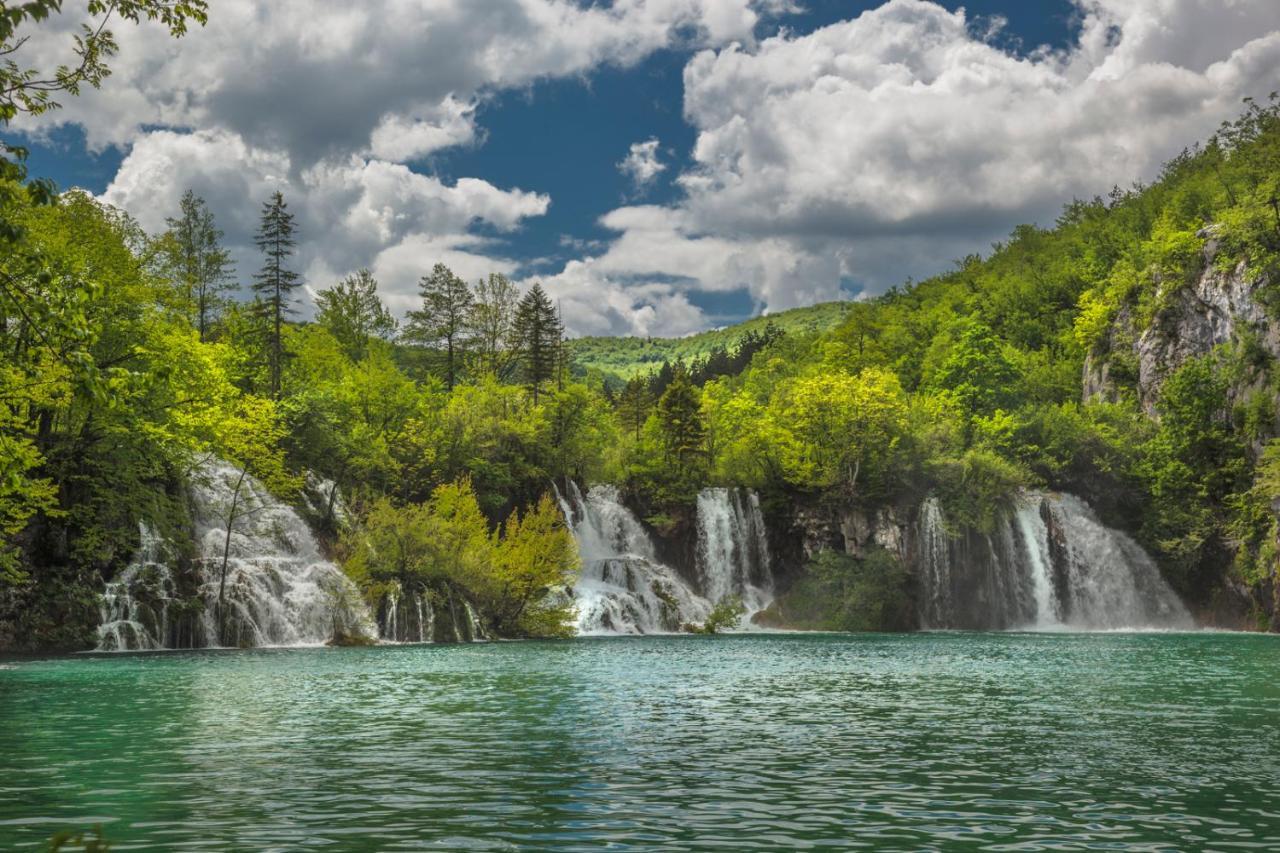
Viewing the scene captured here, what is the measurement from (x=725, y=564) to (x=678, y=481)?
7.08 m

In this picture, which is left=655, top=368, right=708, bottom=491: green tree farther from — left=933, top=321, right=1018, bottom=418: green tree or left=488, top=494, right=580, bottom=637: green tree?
left=933, top=321, right=1018, bottom=418: green tree

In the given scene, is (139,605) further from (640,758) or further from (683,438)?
(683,438)

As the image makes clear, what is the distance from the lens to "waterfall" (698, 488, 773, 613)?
7025 cm

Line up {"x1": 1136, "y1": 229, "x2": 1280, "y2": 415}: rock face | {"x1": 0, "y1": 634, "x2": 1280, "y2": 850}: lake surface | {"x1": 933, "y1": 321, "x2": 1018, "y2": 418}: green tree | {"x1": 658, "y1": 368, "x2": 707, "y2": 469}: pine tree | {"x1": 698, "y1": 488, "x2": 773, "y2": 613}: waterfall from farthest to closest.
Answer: {"x1": 933, "y1": 321, "x2": 1018, "y2": 418}: green tree, {"x1": 658, "y1": 368, "x2": 707, "y2": 469}: pine tree, {"x1": 698, "y1": 488, "x2": 773, "y2": 613}: waterfall, {"x1": 1136, "y1": 229, "x2": 1280, "y2": 415}: rock face, {"x1": 0, "y1": 634, "x2": 1280, "y2": 850}: lake surface

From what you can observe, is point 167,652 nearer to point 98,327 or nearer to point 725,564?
point 98,327

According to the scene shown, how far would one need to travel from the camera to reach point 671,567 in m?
71.0

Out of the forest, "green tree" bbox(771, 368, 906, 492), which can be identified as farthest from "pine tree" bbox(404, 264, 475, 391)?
"green tree" bbox(771, 368, 906, 492)

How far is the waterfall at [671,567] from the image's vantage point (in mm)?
64000

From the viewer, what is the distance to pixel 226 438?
47.4 metres

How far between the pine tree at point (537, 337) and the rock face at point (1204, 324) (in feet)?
154

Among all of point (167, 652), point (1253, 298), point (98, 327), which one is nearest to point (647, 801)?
point (98, 327)

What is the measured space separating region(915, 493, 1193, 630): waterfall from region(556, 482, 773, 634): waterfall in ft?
37.2

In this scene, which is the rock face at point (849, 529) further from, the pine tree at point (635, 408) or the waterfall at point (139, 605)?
the waterfall at point (139, 605)

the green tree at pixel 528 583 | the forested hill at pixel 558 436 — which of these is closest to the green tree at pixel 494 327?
the forested hill at pixel 558 436
